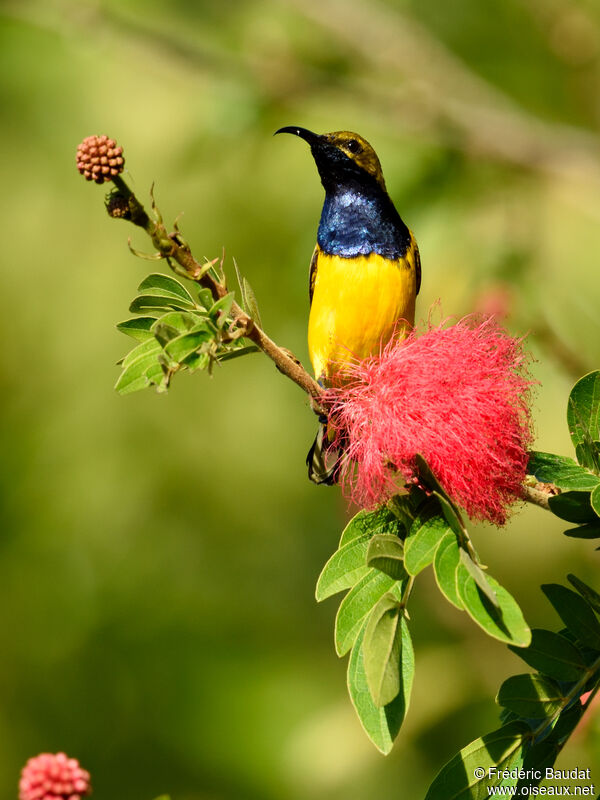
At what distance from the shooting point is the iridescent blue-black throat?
3.80 m

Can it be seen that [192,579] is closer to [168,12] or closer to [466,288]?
[466,288]

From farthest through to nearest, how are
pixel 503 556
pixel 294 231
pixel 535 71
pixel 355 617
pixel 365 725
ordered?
1. pixel 535 71
2. pixel 294 231
3. pixel 503 556
4. pixel 355 617
5. pixel 365 725

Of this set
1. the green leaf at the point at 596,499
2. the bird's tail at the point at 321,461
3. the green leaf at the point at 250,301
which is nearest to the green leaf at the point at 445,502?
the green leaf at the point at 596,499

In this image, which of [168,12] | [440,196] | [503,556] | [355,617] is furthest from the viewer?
[168,12]

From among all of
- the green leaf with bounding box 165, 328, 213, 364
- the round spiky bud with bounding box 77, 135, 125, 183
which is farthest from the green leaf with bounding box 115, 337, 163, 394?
the round spiky bud with bounding box 77, 135, 125, 183

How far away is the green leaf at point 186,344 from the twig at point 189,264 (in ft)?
0.29

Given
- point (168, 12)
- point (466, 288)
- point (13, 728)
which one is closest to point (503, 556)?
point (466, 288)

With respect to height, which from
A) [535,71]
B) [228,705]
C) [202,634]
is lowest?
[228,705]

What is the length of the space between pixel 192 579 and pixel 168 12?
3.84 m

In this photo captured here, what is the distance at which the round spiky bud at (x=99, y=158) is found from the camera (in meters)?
1.85

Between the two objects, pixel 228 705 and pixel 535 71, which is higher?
pixel 535 71

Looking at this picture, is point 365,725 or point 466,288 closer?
point 365,725

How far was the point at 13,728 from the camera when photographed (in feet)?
19.1

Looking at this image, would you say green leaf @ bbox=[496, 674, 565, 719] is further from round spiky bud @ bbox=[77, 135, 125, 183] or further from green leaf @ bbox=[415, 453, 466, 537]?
round spiky bud @ bbox=[77, 135, 125, 183]
